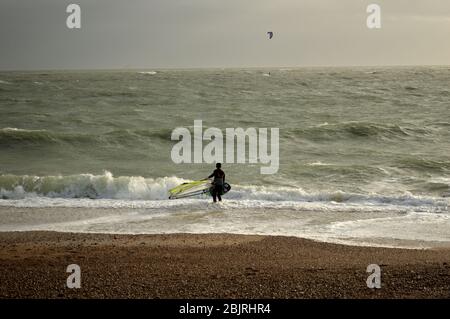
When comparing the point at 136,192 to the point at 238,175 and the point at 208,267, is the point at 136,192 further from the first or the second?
the point at 208,267

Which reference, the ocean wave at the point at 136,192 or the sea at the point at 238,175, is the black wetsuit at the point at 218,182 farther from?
the ocean wave at the point at 136,192

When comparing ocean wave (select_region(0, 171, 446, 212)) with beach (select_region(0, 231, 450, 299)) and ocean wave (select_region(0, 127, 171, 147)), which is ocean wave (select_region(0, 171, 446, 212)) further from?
ocean wave (select_region(0, 127, 171, 147))

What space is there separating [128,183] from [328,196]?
6.86 meters

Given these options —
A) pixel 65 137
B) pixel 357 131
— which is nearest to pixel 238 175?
pixel 65 137

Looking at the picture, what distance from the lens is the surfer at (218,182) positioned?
15.2 m

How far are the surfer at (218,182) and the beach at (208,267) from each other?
365 centimetres

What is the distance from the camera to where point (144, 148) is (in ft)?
83.4

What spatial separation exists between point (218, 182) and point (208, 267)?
21.3ft

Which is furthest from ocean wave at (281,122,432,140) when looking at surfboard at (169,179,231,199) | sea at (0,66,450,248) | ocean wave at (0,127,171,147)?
surfboard at (169,179,231,199)

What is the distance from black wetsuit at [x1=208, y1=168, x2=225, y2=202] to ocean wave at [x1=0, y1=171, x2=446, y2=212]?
116 cm

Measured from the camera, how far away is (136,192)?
17156mm

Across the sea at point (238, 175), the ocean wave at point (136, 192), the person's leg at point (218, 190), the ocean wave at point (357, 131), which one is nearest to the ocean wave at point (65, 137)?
the sea at point (238, 175)

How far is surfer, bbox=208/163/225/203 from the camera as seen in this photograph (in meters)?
15.2
